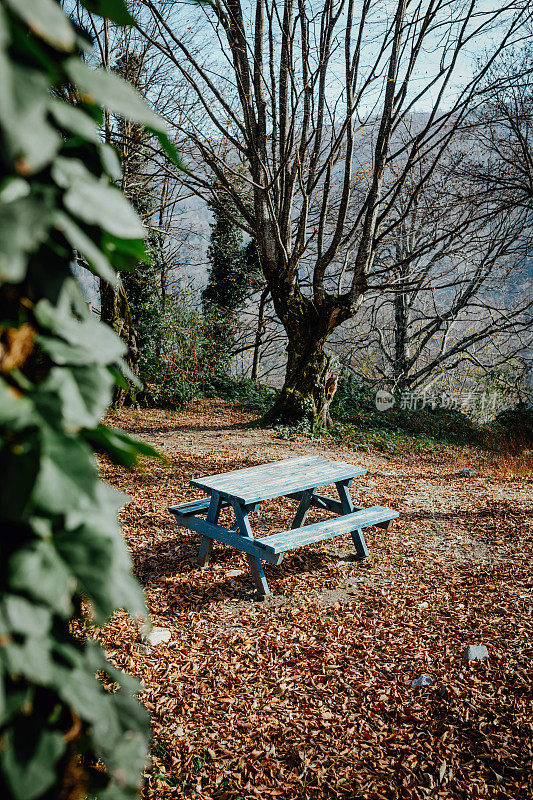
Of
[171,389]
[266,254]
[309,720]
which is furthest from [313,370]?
[309,720]

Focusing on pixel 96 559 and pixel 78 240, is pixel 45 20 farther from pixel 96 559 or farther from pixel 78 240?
pixel 96 559

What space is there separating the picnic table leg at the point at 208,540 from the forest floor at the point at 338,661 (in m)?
0.10

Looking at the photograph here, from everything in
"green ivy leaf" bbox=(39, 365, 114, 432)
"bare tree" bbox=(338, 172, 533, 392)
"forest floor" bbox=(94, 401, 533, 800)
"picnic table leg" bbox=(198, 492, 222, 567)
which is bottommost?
"forest floor" bbox=(94, 401, 533, 800)

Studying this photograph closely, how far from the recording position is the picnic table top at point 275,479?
3.88 m

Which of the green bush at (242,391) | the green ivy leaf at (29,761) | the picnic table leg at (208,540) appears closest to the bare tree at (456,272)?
the green bush at (242,391)

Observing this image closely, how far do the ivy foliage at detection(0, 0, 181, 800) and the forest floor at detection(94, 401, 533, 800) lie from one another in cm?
81

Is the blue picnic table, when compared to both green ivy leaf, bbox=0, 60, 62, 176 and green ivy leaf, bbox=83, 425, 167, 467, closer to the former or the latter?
green ivy leaf, bbox=83, 425, 167, 467

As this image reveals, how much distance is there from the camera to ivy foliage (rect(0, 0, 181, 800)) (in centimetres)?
60

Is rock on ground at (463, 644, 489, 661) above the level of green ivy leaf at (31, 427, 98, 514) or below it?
below

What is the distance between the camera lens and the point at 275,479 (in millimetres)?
4262

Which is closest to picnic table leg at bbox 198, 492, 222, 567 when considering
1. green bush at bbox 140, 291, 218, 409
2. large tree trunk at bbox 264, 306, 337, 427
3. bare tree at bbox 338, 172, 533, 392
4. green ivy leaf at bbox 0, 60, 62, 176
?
green ivy leaf at bbox 0, 60, 62, 176

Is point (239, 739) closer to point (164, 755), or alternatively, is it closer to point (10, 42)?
point (164, 755)

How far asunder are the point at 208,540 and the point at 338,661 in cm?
146

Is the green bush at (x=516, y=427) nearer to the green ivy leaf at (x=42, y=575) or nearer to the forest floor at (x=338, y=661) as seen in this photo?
the forest floor at (x=338, y=661)
